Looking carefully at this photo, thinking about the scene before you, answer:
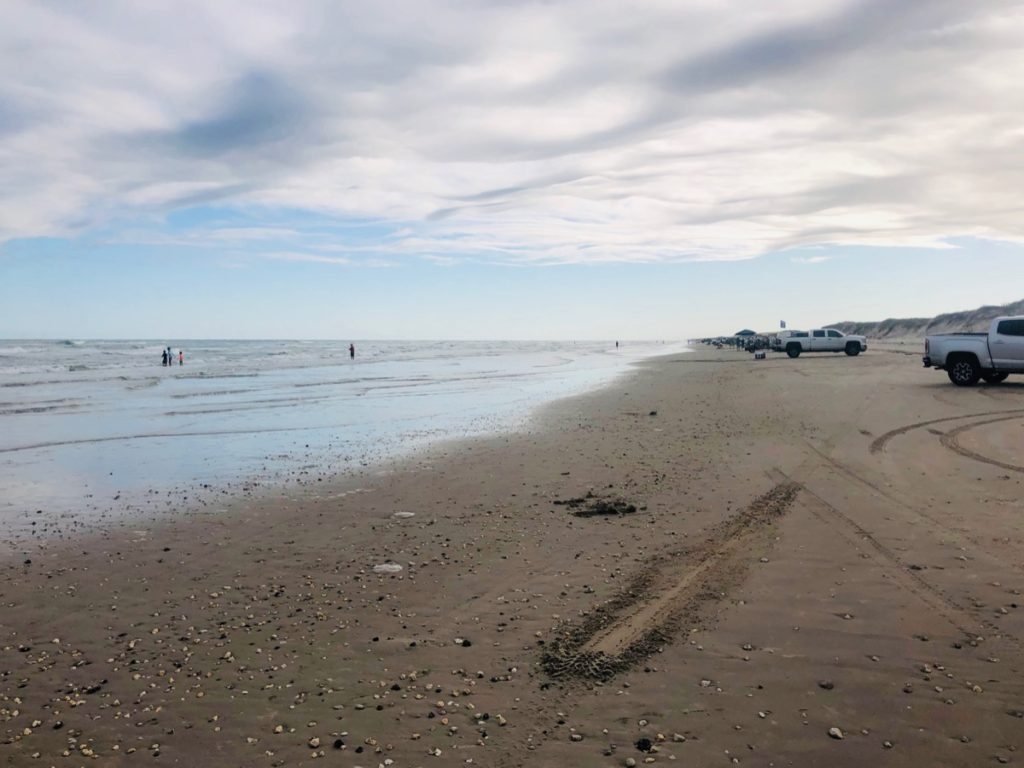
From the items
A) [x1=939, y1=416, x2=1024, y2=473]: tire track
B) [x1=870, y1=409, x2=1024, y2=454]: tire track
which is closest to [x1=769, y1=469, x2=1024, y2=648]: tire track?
[x1=939, y1=416, x2=1024, y2=473]: tire track

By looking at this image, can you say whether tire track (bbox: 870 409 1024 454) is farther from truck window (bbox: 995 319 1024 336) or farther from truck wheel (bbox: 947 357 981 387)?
truck window (bbox: 995 319 1024 336)

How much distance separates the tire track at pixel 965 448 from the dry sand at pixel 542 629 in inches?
10.2

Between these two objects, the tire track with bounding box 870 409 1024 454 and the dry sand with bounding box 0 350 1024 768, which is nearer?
the dry sand with bounding box 0 350 1024 768

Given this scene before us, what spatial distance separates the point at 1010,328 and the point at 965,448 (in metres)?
12.8

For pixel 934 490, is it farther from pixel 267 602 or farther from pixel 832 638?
pixel 267 602

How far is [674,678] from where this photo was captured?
4.25m

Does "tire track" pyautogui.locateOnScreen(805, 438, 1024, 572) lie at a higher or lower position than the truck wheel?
lower

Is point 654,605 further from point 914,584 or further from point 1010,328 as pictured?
point 1010,328

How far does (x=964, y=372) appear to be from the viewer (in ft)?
72.2

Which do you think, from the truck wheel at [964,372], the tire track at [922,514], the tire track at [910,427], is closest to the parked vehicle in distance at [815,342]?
the truck wheel at [964,372]

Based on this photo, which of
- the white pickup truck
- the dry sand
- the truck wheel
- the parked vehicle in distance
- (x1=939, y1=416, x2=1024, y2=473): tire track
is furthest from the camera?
the parked vehicle in distance

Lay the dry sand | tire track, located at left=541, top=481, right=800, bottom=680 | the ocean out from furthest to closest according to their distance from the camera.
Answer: the ocean → tire track, located at left=541, top=481, right=800, bottom=680 → the dry sand

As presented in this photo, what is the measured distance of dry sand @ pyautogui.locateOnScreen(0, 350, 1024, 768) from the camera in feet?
12.1

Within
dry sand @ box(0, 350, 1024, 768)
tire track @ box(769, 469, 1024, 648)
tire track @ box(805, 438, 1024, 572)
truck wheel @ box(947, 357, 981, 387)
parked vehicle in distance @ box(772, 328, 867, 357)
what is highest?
parked vehicle in distance @ box(772, 328, 867, 357)
